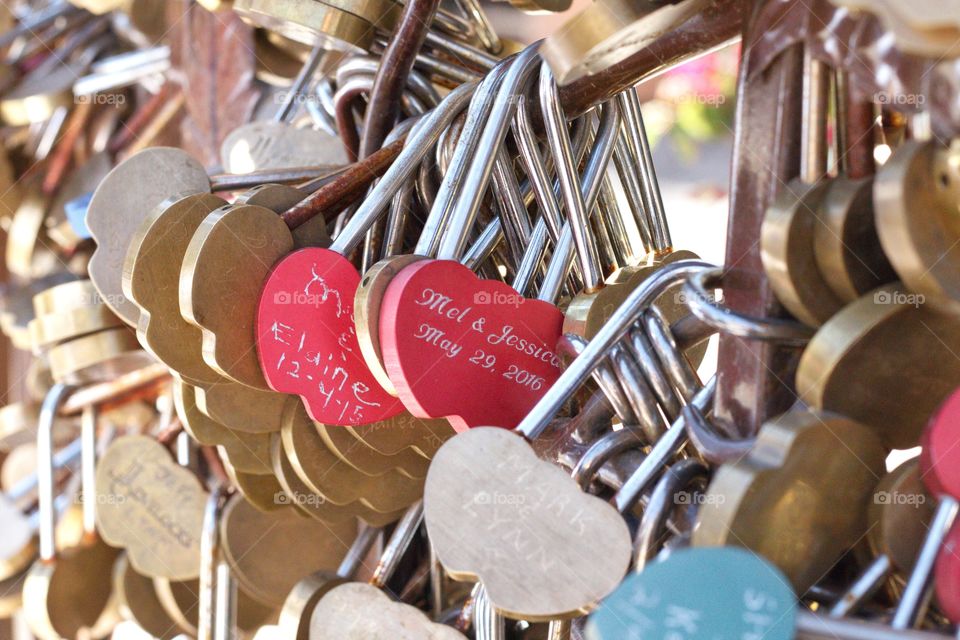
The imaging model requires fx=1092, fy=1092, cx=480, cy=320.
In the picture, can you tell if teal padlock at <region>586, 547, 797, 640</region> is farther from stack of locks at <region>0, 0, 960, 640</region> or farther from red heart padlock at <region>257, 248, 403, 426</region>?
red heart padlock at <region>257, 248, 403, 426</region>

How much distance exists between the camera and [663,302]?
45 centimetres

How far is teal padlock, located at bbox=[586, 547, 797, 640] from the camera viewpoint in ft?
0.89

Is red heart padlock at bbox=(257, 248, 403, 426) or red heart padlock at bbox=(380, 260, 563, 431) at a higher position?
red heart padlock at bbox=(380, 260, 563, 431)

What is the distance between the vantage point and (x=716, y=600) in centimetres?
27

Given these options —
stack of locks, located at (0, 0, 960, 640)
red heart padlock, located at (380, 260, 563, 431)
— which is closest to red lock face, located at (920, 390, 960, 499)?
stack of locks, located at (0, 0, 960, 640)

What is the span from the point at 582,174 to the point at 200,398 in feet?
0.64

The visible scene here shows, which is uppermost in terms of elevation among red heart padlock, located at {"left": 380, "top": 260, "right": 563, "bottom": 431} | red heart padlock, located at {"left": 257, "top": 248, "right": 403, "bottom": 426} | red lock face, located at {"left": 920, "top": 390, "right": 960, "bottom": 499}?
red lock face, located at {"left": 920, "top": 390, "right": 960, "bottom": 499}

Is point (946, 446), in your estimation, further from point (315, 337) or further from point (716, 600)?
point (315, 337)

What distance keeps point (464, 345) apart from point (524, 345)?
0.09 feet

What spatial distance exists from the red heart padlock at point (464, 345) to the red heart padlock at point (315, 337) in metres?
0.04

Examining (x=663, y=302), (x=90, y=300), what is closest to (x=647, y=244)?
(x=663, y=302)

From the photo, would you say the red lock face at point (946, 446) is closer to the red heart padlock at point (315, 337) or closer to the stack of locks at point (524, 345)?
the stack of locks at point (524, 345)

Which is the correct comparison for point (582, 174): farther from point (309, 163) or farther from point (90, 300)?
point (90, 300)

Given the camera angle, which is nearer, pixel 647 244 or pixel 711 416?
pixel 711 416
